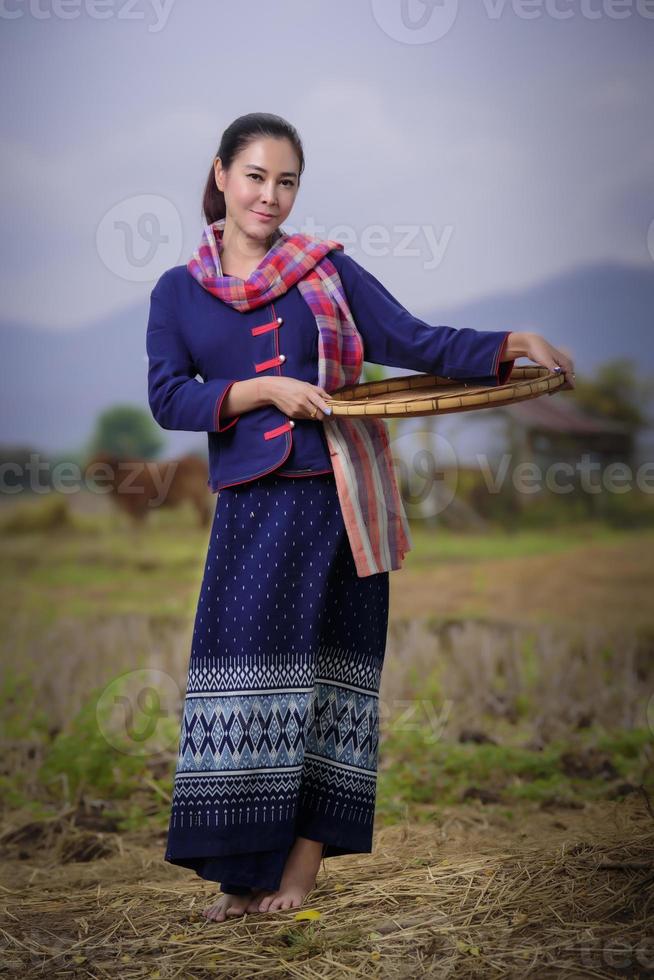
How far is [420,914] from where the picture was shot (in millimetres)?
2266

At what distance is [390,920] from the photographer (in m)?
2.25

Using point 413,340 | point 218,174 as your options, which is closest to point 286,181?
point 218,174

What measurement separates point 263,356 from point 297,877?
1.05 metres

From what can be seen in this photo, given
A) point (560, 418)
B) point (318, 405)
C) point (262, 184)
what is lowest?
point (318, 405)

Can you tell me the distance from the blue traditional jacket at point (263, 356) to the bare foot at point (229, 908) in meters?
0.83

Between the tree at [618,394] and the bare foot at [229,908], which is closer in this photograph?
the bare foot at [229,908]

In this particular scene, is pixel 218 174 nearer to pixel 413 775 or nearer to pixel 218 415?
pixel 218 415

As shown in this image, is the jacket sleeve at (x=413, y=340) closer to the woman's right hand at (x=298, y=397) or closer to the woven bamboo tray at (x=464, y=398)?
the woven bamboo tray at (x=464, y=398)

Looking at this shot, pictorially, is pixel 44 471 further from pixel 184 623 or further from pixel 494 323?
pixel 494 323

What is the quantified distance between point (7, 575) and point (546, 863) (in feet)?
9.74

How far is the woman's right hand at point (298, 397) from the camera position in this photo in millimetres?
2133

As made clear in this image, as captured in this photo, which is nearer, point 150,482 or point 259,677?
point 259,677

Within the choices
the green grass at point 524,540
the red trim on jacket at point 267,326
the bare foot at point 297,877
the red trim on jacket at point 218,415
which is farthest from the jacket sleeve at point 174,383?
the green grass at point 524,540

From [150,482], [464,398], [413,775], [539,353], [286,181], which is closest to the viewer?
[464,398]
